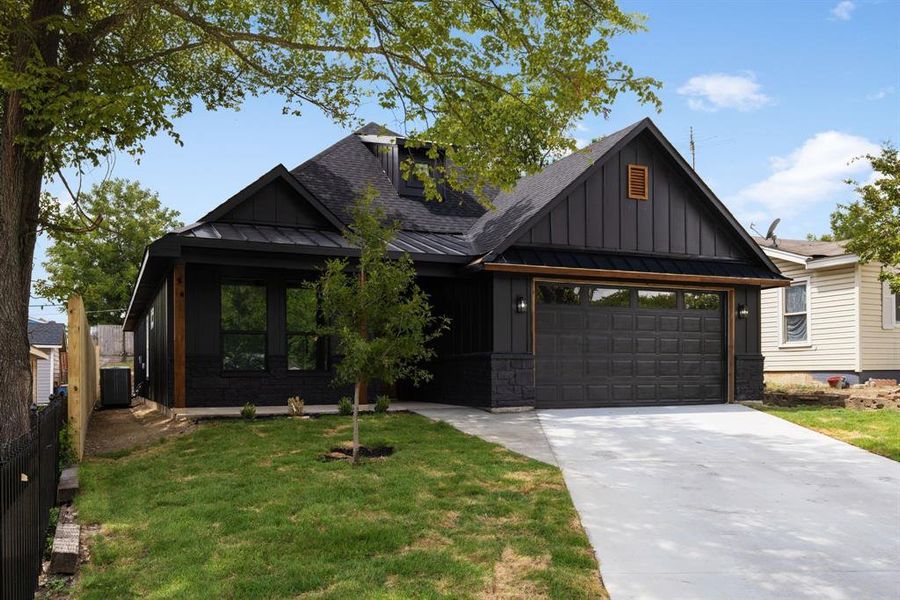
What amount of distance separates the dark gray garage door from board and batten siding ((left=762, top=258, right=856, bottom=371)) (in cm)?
561

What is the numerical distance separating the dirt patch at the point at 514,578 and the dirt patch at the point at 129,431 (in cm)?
698

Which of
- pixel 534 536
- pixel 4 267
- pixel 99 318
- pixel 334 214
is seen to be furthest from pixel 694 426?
pixel 99 318

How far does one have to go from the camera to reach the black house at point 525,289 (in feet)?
43.4

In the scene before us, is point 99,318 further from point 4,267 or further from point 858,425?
point 858,425

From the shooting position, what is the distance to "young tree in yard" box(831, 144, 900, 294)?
15.6 m

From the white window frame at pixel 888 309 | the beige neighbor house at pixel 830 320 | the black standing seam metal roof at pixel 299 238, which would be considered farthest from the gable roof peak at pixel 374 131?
the white window frame at pixel 888 309

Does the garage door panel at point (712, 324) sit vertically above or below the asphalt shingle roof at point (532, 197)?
below

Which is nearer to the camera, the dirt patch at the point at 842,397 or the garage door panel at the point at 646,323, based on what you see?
the garage door panel at the point at 646,323

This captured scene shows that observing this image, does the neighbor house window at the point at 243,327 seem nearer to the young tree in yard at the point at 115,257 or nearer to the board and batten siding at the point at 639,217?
the board and batten siding at the point at 639,217

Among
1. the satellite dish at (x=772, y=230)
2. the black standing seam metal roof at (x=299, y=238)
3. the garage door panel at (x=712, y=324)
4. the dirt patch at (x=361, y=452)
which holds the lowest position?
the dirt patch at (x=361, y=452)

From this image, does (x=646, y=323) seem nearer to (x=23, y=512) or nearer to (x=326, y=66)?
(x=326, y=66)

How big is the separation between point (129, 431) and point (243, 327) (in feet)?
8.82

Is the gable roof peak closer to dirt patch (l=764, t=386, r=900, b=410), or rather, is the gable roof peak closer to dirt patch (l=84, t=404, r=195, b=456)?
dirt patch (l=84, t=404, r=195, b=456)

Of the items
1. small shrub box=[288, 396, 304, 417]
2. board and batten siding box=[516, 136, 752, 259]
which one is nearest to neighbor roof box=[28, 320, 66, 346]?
small shrub box=[288, 396, 304, 417]
